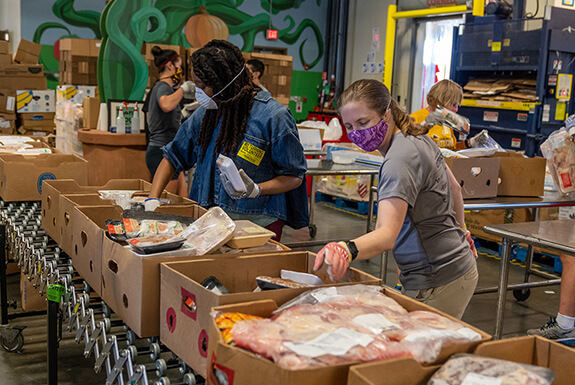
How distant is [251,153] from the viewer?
2.53 m

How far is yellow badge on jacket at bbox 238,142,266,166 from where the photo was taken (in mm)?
2529

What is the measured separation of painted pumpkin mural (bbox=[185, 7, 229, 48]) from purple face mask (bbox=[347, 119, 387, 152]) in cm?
837

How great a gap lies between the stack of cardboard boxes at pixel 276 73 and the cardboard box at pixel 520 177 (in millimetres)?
3995

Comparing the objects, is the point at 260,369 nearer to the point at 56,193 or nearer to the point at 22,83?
the point at 56,193

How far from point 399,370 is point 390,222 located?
0.78m

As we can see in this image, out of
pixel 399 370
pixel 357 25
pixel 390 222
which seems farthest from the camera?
pixel 357 25

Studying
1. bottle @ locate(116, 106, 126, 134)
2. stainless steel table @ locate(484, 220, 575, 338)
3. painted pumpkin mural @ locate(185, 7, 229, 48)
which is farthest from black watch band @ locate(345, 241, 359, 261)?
painted pumpkin mural @ locate(185, 7, 229, 48)

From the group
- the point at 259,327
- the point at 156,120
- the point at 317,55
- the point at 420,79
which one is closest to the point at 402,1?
the point at 420,79

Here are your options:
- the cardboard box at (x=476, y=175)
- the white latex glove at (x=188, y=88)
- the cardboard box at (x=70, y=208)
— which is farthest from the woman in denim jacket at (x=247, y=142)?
the white latex glove at (x=188, y=88)

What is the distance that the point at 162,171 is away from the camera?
8.93 ft

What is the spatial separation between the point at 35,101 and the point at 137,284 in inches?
329

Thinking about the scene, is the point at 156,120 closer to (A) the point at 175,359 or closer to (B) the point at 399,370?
(A) the point at 175,359

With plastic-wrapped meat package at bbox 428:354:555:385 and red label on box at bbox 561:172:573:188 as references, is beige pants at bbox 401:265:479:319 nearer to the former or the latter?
plastic-wrapped meat package at bbox 428:354:555:385

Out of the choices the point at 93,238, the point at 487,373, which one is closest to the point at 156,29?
the point at 93,238
